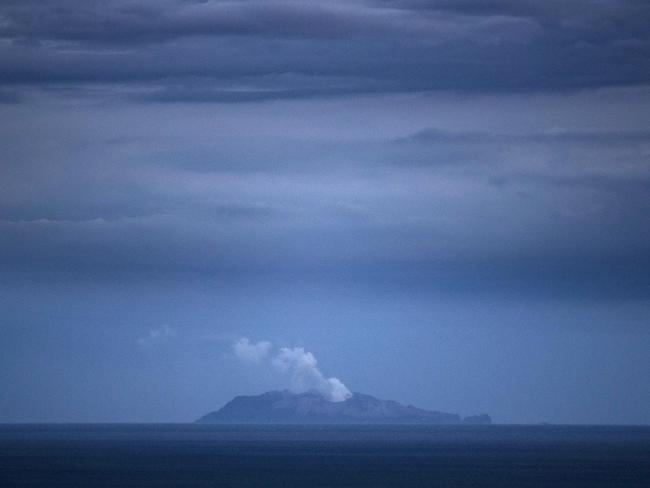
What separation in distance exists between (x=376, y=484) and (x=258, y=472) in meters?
29.6

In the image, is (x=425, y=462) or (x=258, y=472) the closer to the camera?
(x=258, y=472)

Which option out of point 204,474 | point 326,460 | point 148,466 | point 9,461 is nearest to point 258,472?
point 204,474

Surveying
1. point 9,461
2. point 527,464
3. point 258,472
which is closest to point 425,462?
point 527,464

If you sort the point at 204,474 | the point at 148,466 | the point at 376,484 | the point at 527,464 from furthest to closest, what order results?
the point at 527,464, the point at 148,466, the point at 204,474, the point at 376,484

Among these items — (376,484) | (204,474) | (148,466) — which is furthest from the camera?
(148,466)

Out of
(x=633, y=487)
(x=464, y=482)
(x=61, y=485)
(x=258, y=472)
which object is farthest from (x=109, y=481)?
(x=633, y=487)

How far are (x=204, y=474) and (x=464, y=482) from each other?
3138 cm

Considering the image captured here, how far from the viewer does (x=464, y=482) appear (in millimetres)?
141250

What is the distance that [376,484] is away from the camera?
437 ft

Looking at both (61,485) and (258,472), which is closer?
(61,485)

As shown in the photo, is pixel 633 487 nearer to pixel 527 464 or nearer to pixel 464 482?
pixel 464 482

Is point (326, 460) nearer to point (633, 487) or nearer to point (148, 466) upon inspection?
point (148, 466)

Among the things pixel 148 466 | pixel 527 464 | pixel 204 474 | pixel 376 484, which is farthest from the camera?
pixel 527 464

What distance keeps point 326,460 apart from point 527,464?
30.0 m
